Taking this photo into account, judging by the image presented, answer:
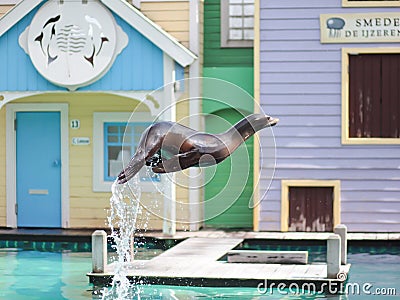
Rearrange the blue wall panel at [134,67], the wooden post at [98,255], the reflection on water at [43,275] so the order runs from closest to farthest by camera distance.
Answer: the reflection on water at [43,275] → the wooden post at [98,255] → the blue wall panel at [134,67]

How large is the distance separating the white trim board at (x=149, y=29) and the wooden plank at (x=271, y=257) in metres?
3.78

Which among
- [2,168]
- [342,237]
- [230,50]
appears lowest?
[342,237]

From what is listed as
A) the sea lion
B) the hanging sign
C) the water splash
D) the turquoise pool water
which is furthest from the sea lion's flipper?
the hanging sign

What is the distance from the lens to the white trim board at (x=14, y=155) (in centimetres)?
1780

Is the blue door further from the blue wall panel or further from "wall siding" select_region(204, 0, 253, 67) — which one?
"wall siding" select_region(204, 0, 253, 67)

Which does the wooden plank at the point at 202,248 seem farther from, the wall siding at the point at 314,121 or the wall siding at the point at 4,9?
the wall siding at the point at 4,9

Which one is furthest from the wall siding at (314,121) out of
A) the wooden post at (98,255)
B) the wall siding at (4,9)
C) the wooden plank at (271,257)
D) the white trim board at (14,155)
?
the wooden post at (98,255)

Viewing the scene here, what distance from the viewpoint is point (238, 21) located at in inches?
692

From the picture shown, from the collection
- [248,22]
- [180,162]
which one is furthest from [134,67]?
[180,162]

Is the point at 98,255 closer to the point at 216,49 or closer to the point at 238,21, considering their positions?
the point at 216,49

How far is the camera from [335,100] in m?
16.7

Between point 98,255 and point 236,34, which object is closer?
point 98,255

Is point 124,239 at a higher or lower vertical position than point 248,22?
lower

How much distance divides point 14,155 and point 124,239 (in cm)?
402
